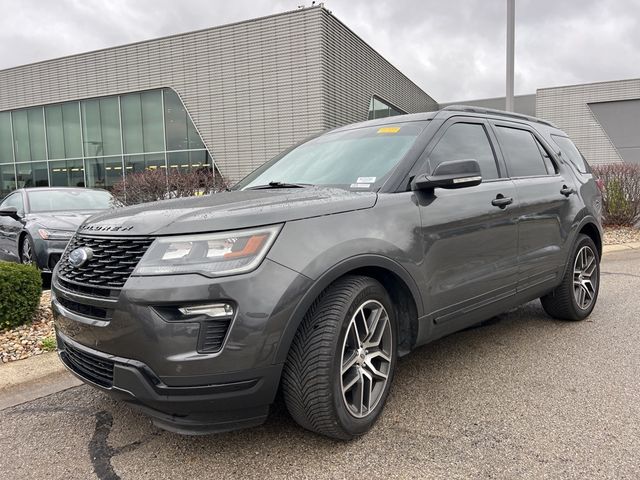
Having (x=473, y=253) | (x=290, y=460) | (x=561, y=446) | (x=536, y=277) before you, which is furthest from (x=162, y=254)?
(x=536, y=277)

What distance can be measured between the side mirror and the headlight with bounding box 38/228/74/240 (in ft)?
16.5

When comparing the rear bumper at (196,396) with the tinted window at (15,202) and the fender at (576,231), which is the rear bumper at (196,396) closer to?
the fender at (576,231)

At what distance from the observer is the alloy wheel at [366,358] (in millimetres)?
2477

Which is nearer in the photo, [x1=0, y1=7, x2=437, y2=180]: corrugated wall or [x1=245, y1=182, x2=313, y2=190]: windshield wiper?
[x1=245, y1=182, x2=313, y2=190]: windshield wiper

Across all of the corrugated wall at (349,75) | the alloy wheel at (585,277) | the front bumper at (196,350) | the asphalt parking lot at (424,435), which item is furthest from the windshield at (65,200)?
the corrugated wall at (349,75)

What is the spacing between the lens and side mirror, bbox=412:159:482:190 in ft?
9.11

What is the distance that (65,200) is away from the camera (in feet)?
24.5

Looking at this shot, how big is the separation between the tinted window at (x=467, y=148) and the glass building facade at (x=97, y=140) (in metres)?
14.5

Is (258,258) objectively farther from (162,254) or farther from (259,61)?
(259,61)

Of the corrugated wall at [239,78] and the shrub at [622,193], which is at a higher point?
the corrugated wall at [239,78]

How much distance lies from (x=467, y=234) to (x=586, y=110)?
2489 centimetres

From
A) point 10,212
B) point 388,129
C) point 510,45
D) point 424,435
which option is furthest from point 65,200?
point 510,45

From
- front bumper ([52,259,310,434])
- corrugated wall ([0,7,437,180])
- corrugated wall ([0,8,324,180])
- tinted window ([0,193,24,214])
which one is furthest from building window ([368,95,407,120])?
front bumper ([52,259,310,434])

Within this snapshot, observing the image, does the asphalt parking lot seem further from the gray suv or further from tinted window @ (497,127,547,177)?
tinted window @ (497,127,547,177)
